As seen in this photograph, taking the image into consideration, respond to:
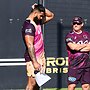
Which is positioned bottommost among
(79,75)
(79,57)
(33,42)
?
(79,75)

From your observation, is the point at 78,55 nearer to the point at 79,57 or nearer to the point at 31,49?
the point at 79,57

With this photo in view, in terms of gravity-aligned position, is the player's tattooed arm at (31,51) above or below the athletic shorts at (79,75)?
above

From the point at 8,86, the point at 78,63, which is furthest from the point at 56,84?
the point at 78,63

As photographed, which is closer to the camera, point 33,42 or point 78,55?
point 33,42

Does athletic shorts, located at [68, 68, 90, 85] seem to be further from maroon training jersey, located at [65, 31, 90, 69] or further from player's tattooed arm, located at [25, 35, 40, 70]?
player's tattooed arm, located at [25, 35, 40, 70]

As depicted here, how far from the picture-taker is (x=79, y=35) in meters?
Answer: 7.50

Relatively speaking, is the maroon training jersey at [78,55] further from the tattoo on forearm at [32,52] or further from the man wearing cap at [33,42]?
the tattoo on forearm at [32,52]

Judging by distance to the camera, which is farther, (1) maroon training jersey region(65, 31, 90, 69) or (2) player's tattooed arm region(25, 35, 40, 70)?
(1) maroon training jersey region(65, 31, 90, 69)

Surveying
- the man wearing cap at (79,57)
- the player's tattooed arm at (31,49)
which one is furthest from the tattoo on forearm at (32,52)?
the man wearing cap at (79,57)

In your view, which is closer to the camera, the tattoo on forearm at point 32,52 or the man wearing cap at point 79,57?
the tattoo on forearm at point 32,52

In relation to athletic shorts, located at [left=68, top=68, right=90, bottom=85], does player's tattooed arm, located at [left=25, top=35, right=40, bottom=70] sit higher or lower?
higher

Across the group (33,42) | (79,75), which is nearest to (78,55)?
(79,75)

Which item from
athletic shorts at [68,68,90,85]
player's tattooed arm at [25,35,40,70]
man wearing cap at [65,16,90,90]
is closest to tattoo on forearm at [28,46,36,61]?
player's tattooed arm at [25,35,40,70]

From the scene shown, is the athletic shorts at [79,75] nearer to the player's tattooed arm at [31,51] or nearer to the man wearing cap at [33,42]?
the man wearing cap at [33,42]
